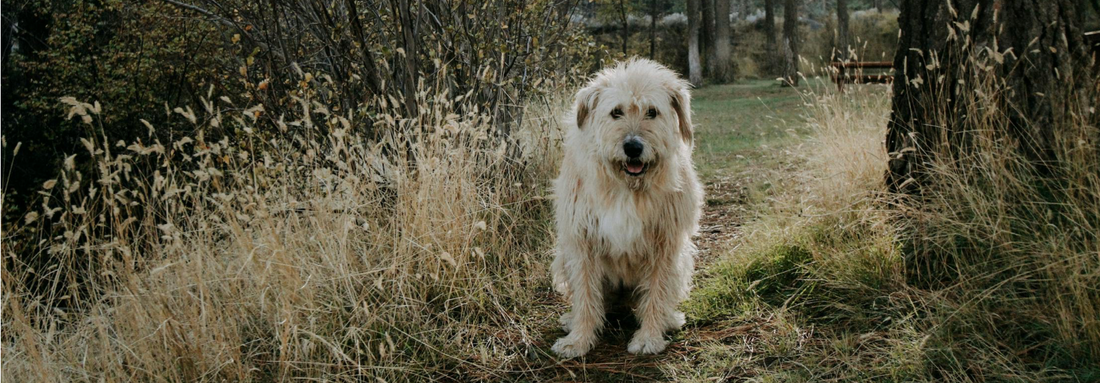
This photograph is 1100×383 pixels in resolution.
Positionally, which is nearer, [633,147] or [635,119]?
[633,147]

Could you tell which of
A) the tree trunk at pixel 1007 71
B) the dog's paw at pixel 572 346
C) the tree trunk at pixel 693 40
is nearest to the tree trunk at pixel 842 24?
the tree trunk at pixel 693 40

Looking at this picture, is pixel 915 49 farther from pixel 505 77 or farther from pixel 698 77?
pixel 698 77

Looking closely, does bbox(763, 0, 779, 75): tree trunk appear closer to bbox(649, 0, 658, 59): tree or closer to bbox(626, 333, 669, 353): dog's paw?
bbox(649, 0, 658, 59): tree

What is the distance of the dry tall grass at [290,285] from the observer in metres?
2.91

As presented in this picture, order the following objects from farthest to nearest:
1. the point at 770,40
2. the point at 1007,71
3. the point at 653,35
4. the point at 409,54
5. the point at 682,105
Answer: the point at 653,35 < the point at 770,40 < the point at 409,54 < the point at 1007,71 < the point at 682,105

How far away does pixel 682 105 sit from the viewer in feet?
11.5

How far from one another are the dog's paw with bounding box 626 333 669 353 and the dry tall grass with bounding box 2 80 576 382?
0.55 metres

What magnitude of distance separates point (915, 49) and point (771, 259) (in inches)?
54.1

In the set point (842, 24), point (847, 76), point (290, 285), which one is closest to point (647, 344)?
→ point (290, 285)

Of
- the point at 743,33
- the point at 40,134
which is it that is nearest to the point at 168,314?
the point at 40,134

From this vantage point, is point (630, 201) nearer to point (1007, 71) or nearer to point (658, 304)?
point (658, 304)

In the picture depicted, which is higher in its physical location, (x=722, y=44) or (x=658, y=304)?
(x=722, y=44)

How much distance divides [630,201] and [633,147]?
31 cm

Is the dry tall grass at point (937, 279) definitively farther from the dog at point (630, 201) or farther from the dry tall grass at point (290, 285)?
the dry tall grass at point (290, 285)
